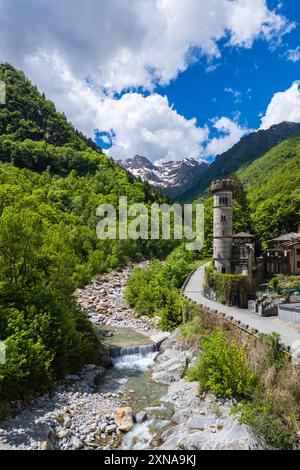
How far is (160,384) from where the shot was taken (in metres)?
22.9

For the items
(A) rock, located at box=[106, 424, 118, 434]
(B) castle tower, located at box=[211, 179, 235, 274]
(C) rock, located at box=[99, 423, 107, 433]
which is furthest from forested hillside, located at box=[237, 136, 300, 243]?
(C) rock, located at box=[99, 423, 107, 433]

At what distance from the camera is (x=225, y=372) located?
18297mm

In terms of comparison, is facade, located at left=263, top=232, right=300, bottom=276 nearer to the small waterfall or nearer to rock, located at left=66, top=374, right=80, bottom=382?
the small waterfall

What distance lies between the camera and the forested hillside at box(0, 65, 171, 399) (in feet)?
66.4

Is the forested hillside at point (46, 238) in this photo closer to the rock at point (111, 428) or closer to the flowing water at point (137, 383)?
the flowing water at point (137, 383)

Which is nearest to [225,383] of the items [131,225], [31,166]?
[131,225]

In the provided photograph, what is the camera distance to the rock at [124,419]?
17478 mm

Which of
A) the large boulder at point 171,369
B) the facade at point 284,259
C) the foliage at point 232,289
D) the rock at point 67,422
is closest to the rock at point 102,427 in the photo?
the rock at point 67,422

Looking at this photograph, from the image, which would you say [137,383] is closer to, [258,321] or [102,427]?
[102,427]

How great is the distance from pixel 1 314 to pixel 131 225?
5854 cm

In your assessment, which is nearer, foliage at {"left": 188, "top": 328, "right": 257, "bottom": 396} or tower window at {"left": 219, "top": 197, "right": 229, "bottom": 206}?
foliage at {"left": 188, "top": 328, "right": 257, "bottom": 396}

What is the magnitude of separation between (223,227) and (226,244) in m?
1.88
